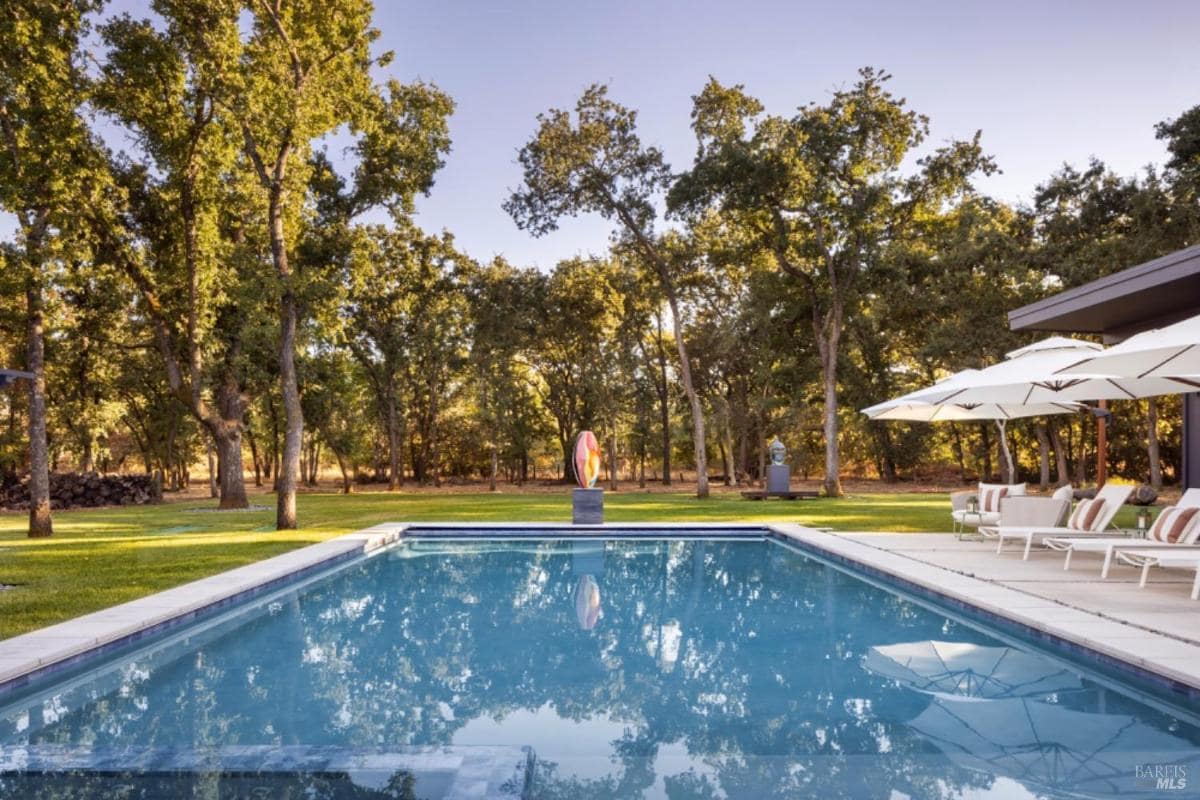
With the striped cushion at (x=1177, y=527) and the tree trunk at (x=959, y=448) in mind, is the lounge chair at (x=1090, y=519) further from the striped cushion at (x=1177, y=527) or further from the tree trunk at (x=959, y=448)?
the tree trunk at (x=959, y=448)

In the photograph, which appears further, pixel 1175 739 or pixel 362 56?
pixel 362 56

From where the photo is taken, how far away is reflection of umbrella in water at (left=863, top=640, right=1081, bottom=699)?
5426 millimetres

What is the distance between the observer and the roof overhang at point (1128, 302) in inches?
427

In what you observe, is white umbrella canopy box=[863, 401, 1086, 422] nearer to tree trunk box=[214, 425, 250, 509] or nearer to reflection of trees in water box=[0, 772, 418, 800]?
reflection of trees in water box=[0, 772, 418, 800]

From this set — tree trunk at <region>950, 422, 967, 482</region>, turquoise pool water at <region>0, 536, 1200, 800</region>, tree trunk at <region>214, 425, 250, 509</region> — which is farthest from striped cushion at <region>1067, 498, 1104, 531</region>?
tree trunk at <region>950, 422, 967, 482</region>

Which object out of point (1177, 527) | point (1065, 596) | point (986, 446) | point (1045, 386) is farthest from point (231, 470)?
point (986, 446)

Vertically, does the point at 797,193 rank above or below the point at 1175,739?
above

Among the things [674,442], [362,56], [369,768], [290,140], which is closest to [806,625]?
[369,768]

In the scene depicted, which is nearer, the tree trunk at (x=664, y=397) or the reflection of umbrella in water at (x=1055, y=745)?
the reflection of umbrella in water at (x=1055, y=745)

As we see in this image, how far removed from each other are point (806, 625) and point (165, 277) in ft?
55.1

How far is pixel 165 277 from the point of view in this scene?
59.5 feet

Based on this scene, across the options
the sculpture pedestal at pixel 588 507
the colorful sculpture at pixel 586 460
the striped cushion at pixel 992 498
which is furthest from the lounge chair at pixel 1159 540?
the colorful sculpture at pixel 586 460

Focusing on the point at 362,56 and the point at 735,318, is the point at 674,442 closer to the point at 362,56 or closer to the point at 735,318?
the point at 735,318

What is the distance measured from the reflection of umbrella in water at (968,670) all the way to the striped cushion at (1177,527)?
3.19m
